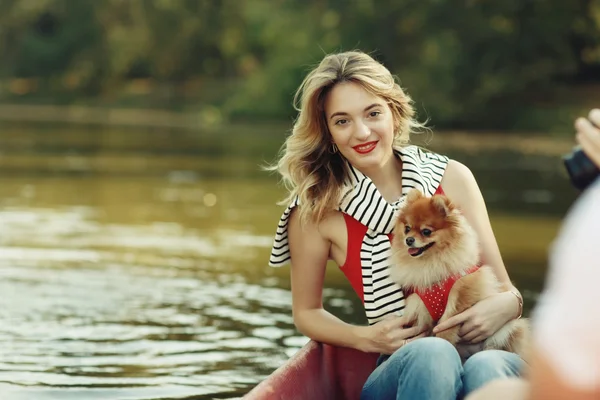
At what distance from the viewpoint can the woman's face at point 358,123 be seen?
4297 mm

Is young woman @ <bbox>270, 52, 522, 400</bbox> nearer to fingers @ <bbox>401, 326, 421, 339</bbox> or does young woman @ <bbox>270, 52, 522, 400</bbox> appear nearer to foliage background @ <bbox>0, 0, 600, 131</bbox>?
fingers @ <bbox>401, 326, 421, 339</bbox>

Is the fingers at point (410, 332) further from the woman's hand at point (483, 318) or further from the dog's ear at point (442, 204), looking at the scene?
the dog's ear at point (442, 204)

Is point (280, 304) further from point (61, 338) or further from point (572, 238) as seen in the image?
point (572, 238)

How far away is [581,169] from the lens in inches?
88.2

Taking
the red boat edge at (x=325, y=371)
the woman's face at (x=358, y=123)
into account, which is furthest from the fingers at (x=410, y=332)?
the woman's face at (x=358, y=123)

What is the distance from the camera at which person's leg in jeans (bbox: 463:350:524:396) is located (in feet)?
11.7

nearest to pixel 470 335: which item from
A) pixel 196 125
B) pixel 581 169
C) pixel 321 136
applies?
pixel 321 136

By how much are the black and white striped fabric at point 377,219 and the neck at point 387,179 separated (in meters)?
0.06

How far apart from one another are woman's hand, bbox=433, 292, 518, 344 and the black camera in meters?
1.86

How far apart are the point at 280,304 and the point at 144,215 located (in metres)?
6.30

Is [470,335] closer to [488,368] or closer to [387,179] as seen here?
[488,368]

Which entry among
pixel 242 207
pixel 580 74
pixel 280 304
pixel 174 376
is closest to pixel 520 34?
pixel 580 74

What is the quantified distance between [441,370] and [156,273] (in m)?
7.51

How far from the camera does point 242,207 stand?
54.7 feet
